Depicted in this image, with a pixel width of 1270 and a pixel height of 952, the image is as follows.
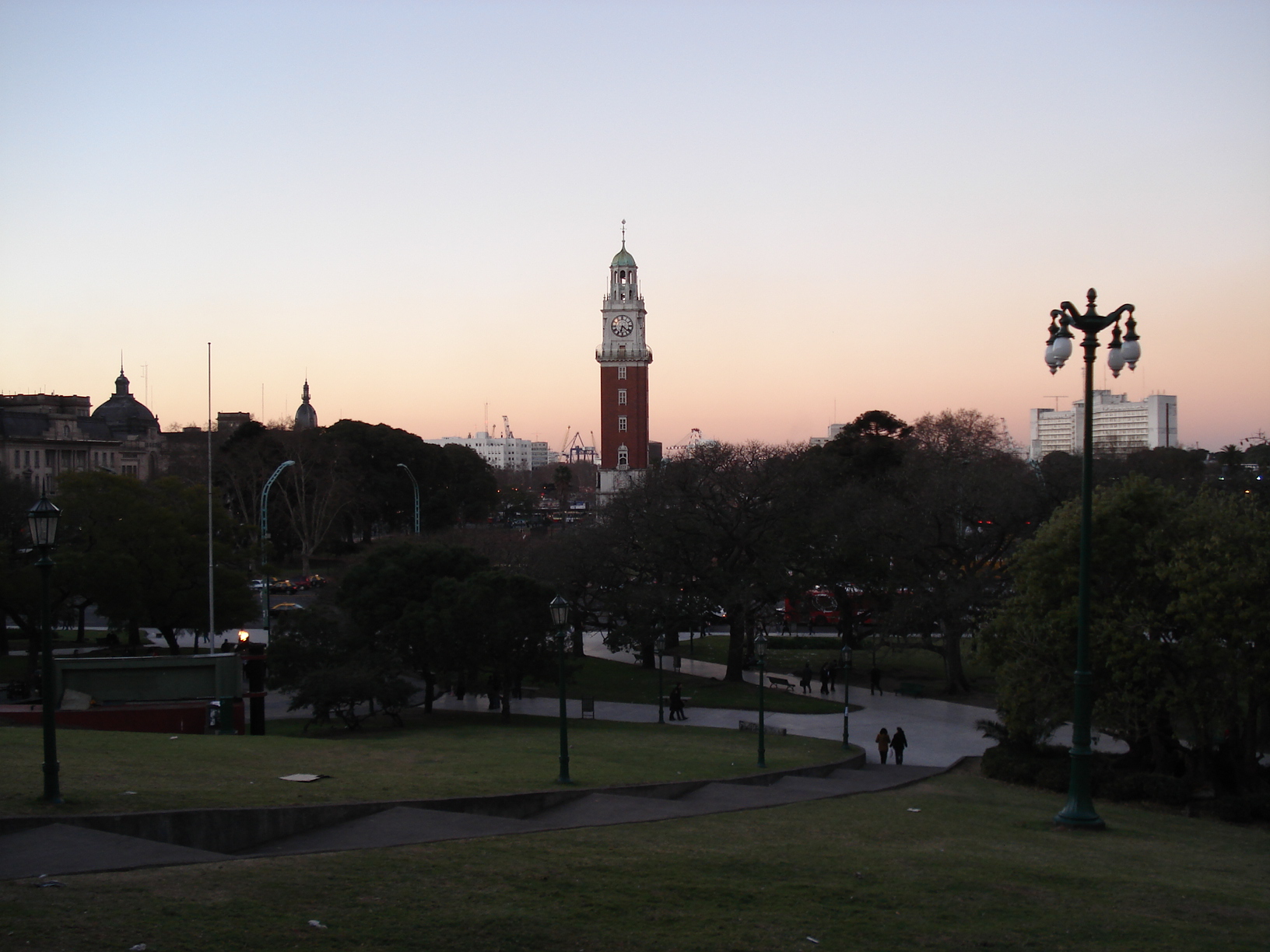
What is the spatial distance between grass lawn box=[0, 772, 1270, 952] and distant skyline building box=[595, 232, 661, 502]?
109453 millimetres

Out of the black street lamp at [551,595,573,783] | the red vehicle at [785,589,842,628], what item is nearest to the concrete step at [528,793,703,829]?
the black street lamp at [551,595,573,783]

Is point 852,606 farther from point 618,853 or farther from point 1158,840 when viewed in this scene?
point 618,853

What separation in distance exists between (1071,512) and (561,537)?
989 inches

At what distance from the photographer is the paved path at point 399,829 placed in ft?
32.6

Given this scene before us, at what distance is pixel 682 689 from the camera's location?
3778 centimetres

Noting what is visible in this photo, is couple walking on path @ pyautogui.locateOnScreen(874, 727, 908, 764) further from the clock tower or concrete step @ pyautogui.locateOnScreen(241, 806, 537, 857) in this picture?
the clock tower

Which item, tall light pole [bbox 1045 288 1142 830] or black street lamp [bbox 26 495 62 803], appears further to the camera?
tall light pole [bbox 1045 288 1142 830]

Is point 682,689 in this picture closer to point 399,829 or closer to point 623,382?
point 399,829

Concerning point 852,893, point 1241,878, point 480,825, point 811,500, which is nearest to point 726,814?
point 480,825

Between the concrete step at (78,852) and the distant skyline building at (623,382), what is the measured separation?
363ft

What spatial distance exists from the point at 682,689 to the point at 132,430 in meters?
80.6

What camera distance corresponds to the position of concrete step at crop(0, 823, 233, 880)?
9.61m

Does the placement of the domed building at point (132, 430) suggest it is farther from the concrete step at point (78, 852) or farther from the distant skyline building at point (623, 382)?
the concrete step at point (78, 852)

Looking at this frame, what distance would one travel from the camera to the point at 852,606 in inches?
1954
